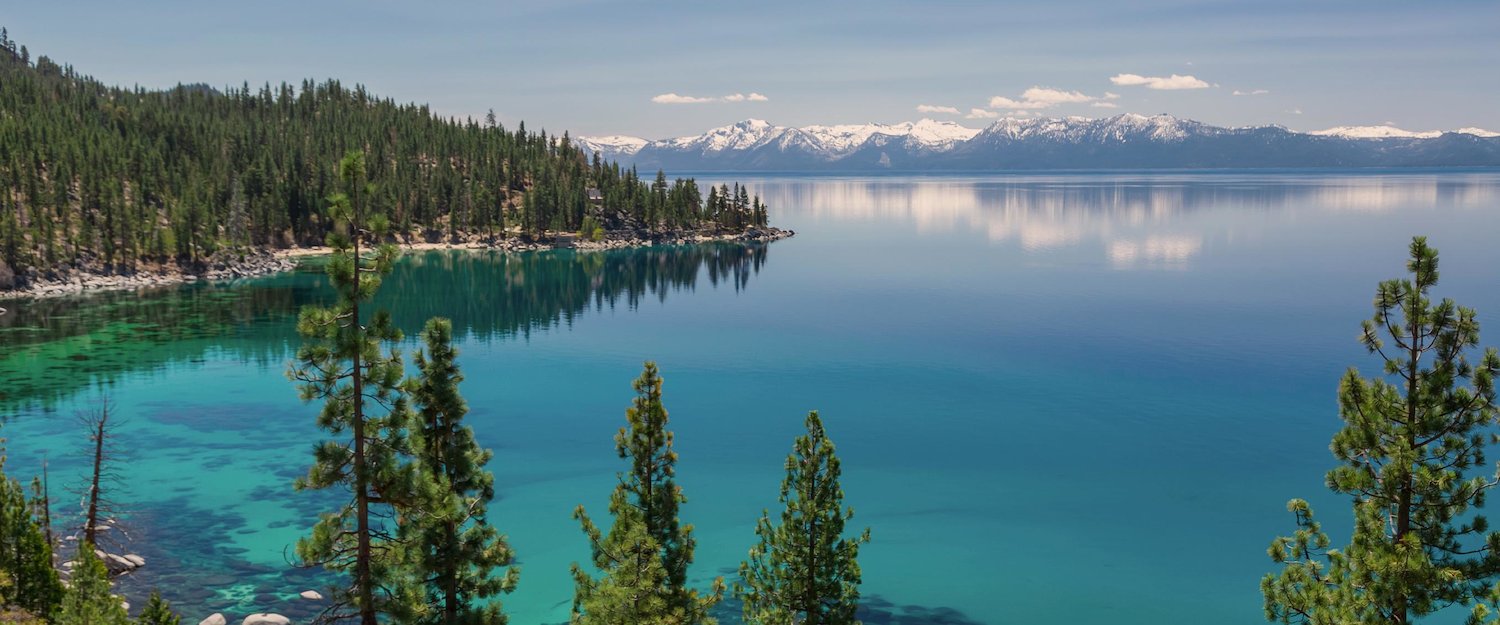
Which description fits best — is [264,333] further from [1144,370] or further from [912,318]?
[1144,370]

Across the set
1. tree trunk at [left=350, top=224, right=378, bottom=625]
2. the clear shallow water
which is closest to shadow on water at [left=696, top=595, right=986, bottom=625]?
the clear shallow water

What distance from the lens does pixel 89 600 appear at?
92.7 feet

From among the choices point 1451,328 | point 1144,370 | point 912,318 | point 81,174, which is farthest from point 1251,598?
point 81,174

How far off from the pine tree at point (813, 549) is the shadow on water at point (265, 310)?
228ft

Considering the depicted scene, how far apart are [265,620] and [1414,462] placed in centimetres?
3805

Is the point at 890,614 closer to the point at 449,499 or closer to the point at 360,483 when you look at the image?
the point at 449,499

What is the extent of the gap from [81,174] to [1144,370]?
179m

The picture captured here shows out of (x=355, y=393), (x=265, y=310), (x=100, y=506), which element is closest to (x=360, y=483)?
(x=355, y=393)

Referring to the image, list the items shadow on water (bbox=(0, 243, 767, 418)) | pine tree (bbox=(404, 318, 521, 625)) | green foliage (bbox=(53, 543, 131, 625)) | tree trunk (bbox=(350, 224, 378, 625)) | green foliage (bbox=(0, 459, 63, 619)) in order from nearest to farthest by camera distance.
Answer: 1. tree trunk (bbox=(350, 224, 378, 625))
2. green foliage (bbox=(53, 543, 131, 625))
3. pine tree (bbox=(404, 318, 521, 625))
4. green foliage (bbox=(0, 459, 63, 619))
5. shadow on water (bbox=(0, 243, 767, 418))

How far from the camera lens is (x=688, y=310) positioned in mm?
132375

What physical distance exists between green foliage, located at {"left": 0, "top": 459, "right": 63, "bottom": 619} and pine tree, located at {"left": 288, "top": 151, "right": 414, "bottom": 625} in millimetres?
16955

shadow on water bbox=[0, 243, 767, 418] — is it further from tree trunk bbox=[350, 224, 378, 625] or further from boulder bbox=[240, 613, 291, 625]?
tree trunk bbox=[350, 224, 378, 625]

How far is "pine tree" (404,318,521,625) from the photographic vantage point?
2794cm

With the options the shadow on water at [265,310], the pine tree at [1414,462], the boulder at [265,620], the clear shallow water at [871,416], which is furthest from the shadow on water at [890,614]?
the shadow on water at [265,310]
